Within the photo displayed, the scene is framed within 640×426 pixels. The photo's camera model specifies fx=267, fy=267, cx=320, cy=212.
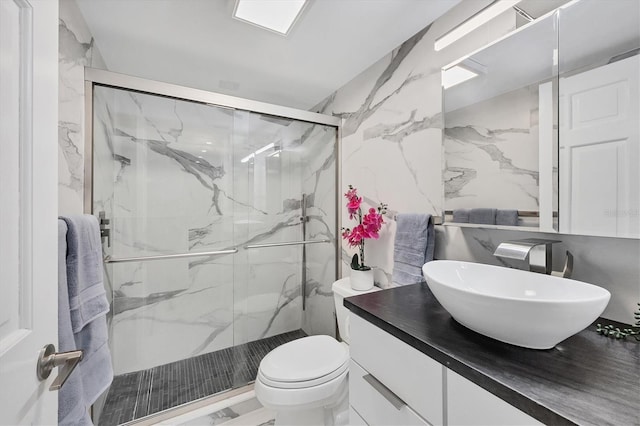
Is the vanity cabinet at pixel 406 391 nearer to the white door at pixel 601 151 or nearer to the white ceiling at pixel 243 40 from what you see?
the white door at pixel 601 151

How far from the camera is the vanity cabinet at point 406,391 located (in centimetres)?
56

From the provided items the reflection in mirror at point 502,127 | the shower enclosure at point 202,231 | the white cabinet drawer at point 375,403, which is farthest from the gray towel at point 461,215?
the shower enclosure at point 202,231

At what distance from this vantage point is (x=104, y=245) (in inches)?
63.1

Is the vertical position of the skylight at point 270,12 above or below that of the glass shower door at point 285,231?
above

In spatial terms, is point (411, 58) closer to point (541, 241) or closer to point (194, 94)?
point (541, 241)

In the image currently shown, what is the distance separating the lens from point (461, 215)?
1227 millimetres

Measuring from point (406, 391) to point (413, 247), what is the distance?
2.52 ft

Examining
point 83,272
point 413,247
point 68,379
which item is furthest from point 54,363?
point 413,247

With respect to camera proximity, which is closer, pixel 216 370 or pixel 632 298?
pixel 632 298

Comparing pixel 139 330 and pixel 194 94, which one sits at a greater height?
pixel 194 94

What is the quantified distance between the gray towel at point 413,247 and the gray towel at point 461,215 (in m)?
0.14

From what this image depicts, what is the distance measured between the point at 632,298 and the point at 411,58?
1434 mm

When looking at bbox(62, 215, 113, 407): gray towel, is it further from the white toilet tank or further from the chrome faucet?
the chrome faucet

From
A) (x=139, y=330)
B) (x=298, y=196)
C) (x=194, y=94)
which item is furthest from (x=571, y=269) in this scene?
(x=139, y=330)
